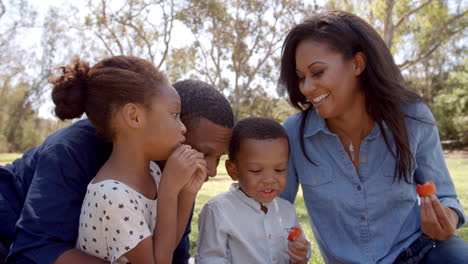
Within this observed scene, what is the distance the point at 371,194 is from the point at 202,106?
1.13 metres

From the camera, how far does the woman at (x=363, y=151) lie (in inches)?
101

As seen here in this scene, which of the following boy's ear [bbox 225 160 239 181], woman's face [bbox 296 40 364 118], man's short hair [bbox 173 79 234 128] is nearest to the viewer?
man's short hair [bbox 173 79 234 128]

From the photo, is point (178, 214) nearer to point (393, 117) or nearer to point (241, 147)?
point (241, 147)

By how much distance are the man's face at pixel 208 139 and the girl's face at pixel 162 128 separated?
233 mm

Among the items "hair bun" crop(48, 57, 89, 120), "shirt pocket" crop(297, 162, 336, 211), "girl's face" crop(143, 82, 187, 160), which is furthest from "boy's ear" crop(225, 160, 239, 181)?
"hair bun" crop(48, 57, 89, 120)

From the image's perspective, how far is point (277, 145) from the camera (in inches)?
103

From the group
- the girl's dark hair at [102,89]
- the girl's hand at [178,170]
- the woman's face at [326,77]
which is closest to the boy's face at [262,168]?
the woman's face at [326,77]

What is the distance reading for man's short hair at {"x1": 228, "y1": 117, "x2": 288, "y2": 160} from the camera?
2629 millimetres

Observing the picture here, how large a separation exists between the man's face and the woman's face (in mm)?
634

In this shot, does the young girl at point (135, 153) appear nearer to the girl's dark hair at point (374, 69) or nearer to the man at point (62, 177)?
the man at point (62, 177)

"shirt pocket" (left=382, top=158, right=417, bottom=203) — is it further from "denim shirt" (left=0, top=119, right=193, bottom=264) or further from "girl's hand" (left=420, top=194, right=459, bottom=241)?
"denim shirt" (left=0, top=119, right=193, bottom=264)

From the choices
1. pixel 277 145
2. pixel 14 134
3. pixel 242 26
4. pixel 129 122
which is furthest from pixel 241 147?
pixel 14 134

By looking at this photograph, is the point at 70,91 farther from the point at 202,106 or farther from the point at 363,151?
the point at 363,151

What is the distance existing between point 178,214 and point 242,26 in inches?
805
